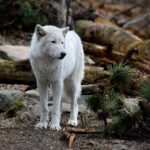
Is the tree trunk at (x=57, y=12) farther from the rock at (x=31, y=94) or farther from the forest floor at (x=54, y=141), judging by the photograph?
the forest floor at (x=54, y=141)

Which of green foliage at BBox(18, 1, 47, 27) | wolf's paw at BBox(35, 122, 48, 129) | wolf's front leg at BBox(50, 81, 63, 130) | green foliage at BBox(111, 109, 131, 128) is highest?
green foliage at BBox(111, 109, 131, 128)

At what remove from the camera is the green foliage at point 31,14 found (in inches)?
534

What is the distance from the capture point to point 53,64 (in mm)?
7906

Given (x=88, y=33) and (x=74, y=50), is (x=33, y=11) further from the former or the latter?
(x=74, y=50)

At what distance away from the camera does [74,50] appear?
884 cm

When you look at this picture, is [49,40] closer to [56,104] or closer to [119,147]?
[56,104]

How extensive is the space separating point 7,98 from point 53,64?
5.62ft

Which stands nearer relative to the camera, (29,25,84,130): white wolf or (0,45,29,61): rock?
(29,25,84,130): white wolf

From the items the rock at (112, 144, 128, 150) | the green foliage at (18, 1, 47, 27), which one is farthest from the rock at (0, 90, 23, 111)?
the green foliage at (18, 1, 47, 27)

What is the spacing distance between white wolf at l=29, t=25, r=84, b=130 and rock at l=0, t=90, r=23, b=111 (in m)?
0.97

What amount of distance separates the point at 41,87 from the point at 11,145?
6.07 ft

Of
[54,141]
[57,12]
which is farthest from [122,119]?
[57,12]

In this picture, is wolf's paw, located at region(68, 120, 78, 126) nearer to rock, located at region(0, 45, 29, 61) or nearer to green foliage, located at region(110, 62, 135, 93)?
green foliage, located at region(110, 62, 135, 93)

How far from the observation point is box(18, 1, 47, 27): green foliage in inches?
534
